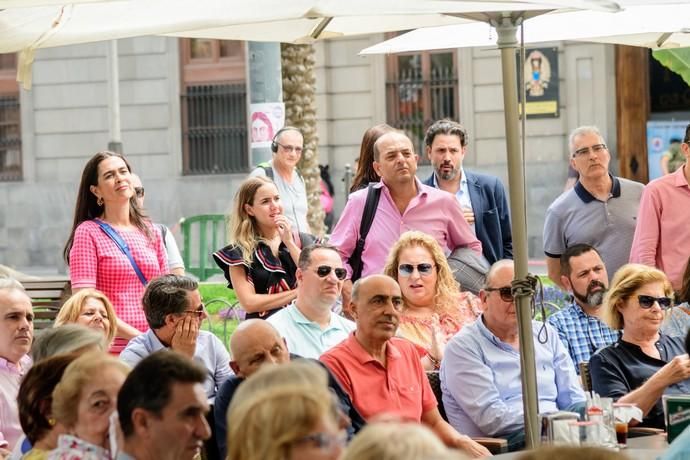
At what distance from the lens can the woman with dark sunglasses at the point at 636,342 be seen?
7582 mm

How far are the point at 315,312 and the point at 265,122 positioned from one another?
18.4 feet

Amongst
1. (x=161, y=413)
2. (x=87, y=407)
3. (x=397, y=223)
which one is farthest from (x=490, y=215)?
(x=161, y=413)

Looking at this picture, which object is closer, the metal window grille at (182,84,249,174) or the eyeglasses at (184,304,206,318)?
the eyeglasses at (184,304,206,318)

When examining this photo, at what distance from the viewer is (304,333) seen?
7.85 metres

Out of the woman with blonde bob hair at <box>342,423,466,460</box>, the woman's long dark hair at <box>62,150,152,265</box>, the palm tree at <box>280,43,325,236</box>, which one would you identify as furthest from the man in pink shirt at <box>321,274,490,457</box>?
the palm tree at <box>280,43,325,236</box>

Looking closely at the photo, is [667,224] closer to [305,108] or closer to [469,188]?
[469,188]

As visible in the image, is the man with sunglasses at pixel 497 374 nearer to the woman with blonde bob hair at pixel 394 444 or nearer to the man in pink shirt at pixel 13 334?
the man in pink shirt at pixel 13 334

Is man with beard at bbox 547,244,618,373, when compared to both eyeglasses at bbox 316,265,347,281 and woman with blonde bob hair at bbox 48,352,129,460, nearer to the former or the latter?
eyeglasses at bbox 316,265,347,281

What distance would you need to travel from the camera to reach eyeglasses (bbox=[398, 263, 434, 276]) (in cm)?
834

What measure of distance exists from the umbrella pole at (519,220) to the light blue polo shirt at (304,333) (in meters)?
1.38

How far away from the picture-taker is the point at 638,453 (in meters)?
6.25

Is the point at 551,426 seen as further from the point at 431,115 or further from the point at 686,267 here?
the point at 431,115

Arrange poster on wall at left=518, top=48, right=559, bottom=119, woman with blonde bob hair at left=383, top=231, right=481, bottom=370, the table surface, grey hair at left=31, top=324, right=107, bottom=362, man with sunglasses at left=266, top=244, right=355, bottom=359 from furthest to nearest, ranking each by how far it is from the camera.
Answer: poster on wall at left=518, top=48, right=559, bottom=119 < woman with blonde bob hair at left=383, top=231, right=481, bottom=370 < man with sunglasses at left=266, top=244, right=355, bottom=359 < the table surface < grey hair at left=31, top=324, right=107, bottom=362

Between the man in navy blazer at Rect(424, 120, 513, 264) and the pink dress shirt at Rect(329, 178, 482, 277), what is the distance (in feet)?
1.49
